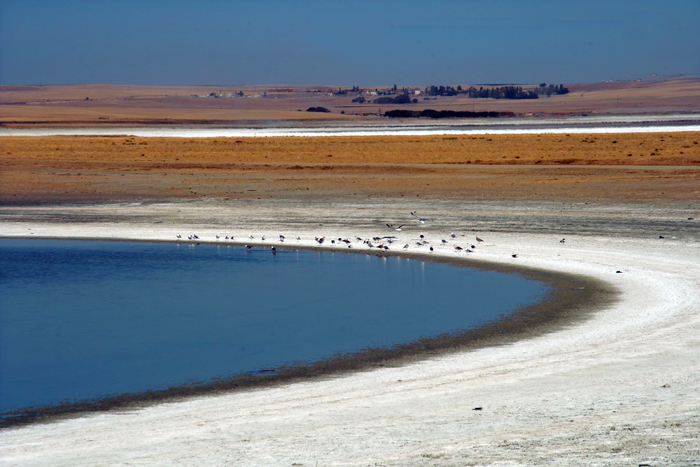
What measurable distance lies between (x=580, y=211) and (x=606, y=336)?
40.3 feet

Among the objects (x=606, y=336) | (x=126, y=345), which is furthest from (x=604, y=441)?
(x=126, y=345)

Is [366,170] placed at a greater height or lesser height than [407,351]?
greater

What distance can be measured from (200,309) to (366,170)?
2103cm

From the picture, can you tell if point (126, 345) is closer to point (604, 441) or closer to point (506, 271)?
point (604, 441)

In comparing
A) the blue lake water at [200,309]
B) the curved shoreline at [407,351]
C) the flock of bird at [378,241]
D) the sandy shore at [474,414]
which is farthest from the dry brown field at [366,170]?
the sandy shore at [474,414]

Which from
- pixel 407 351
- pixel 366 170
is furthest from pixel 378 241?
pixel 366 170

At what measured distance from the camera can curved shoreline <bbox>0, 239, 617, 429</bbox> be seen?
311 inches

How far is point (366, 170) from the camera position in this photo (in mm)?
33031

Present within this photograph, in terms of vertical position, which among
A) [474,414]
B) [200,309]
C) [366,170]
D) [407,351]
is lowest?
[200,309]

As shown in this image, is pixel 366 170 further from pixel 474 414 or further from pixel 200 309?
pixel 474 414

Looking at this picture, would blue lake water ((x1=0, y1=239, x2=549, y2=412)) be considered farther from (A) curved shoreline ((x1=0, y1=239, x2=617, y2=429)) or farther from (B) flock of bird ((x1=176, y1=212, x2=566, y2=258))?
(B) flock of bird ((x1=176, y1=212, x2=566, y2=258))

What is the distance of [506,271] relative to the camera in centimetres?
1498

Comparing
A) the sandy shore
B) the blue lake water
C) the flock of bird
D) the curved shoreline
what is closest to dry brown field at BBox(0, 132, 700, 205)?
the flock of bird

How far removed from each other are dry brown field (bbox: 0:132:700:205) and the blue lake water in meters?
9.64
